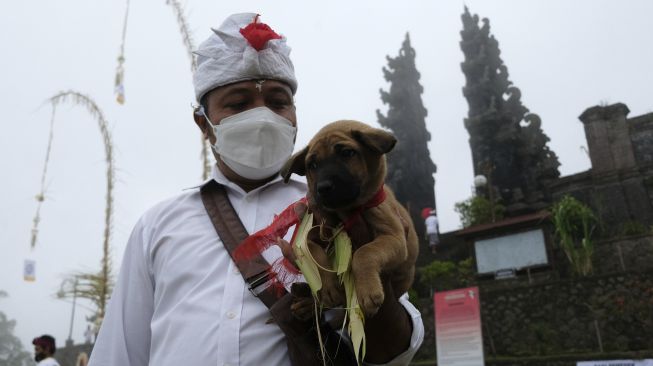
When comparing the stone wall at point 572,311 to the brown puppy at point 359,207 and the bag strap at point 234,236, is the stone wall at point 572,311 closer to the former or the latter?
the brown puppy at point 359,207

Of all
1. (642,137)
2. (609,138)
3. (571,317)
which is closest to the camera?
(571,317)

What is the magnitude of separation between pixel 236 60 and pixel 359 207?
43.4 inches

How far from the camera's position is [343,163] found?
7.41ft

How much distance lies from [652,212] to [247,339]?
2382 cm

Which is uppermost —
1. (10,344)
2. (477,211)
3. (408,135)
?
(408,135)

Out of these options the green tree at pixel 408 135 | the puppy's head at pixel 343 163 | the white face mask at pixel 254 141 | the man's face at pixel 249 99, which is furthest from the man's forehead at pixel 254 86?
the green tree at pixel 408 135

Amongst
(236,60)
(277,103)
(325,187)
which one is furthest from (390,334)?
(236,60)

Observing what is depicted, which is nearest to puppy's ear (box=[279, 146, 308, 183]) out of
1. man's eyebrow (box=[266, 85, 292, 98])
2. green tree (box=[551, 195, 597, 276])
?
man's eyebrow (box=[266, 85, 292, 98])

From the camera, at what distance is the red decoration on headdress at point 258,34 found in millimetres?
2801

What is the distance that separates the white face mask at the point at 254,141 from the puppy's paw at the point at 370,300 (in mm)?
1169

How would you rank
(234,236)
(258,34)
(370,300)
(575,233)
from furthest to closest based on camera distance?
(575,233) < (258,34) < (234,236) < (370,300)

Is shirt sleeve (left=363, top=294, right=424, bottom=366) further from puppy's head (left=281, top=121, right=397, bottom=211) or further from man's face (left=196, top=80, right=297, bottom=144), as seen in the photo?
man's face (left=196, top=80, right=297, bottom=144)

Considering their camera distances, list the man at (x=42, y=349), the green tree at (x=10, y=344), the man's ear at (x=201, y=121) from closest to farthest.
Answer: the man's ear at (x=201, y=121), the man at (x=42, y=349), the green tree at (x=10, y=344)

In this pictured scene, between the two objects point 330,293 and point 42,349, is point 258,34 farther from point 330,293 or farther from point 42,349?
point 42,349
